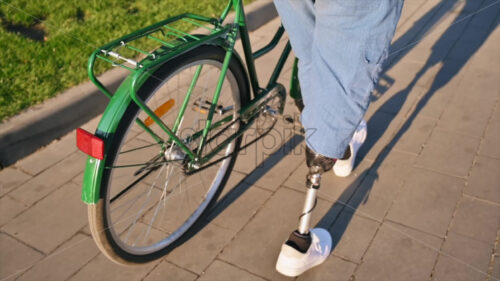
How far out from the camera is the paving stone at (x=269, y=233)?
242 centimetres

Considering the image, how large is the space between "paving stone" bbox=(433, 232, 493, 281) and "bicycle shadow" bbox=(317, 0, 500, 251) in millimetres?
493

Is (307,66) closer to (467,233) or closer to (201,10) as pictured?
(467,233)

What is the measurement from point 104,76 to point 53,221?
54.3 inches

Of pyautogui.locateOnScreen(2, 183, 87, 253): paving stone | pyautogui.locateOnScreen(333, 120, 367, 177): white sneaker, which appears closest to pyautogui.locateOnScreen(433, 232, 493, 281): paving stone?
pyautogui.locateOnScreen(333, 120, 367, 177): white sneaker

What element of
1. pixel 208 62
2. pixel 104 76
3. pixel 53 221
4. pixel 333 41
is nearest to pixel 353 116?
pixel 333 41

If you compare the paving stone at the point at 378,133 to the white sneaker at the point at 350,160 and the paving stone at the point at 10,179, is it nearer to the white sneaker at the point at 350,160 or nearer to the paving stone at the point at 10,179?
the white sneaker at the point at 350,160

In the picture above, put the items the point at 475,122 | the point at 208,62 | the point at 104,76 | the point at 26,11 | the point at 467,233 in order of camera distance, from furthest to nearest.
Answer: the point at 26,11 → the point at 104,76 → the point at 475,122 → the point at 467,233 → the point at 208,62

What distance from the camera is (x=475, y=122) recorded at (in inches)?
134

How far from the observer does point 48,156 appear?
3164 millimetres

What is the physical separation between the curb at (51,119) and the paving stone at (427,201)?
84.0 inches

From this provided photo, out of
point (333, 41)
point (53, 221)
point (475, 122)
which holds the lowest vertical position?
point (475, 122)

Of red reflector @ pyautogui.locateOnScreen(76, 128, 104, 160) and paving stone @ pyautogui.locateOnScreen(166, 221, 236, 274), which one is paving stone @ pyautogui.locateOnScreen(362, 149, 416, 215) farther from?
red reflector @ pyautogui.locateOnScreen(76, 128, 104, 160)

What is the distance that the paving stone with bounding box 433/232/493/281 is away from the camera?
230cm

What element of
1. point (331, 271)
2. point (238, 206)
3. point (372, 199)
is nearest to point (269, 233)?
point (238, 206)
